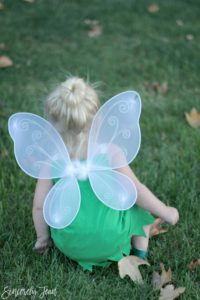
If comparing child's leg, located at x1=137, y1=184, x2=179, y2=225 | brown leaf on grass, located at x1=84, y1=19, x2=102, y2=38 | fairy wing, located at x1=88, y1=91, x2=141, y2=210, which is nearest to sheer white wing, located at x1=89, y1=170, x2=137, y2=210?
fairy wing, located at x1=88, y1=91, x2=141, y2=210

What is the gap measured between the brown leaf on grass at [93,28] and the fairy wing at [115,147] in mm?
3388

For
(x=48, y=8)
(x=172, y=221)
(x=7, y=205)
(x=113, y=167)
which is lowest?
(x=48, y=8)

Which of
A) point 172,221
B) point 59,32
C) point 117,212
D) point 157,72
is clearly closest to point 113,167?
point 117,212

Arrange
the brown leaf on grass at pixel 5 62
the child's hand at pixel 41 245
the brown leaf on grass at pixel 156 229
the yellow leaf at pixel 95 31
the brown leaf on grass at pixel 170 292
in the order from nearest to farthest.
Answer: the brown leaf on grass at pixel 170 292 < the child's hand at pixel 41 245 < the brown leaf on grass at pixel 156 229 < the brown leaf on grass at pixel 5 62 < the yellow leaf at pixel 95 31

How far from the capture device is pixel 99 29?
5.68 meters

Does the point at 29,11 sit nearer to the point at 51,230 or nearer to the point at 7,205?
the point at 7,205

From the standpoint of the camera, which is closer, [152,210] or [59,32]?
[152,210]

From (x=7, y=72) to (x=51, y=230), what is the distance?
250cm

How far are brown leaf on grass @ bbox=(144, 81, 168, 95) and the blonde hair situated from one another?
215 centimetres

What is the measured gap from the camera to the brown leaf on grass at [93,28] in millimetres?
5582

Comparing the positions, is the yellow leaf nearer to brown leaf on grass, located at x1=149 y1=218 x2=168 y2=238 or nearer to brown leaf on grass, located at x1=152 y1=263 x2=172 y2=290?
brown leaf on grass, located at x1=149 y1=218 x2=168 y2=238

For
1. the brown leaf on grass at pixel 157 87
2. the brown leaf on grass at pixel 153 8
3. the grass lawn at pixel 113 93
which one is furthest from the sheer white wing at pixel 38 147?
the brown leaf on grass at pixel 153 8

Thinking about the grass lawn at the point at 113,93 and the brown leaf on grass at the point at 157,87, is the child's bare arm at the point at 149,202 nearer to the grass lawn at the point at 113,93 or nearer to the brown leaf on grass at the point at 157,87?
the grass lawn at the point at 113,93

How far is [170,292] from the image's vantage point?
2.30 metres
